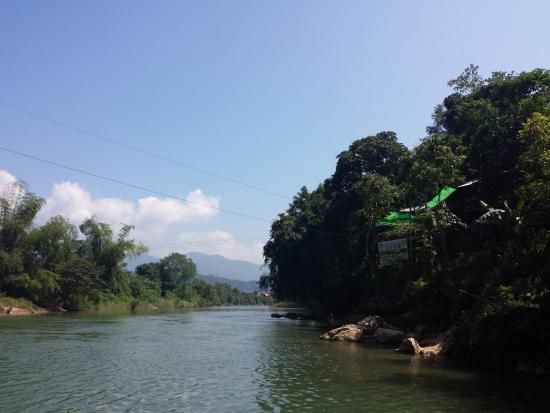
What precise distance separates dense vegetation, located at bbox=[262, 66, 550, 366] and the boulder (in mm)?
1759

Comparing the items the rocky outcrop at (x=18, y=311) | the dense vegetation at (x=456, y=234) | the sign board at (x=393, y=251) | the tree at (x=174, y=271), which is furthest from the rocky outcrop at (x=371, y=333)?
the tree at (x=174, y=271)

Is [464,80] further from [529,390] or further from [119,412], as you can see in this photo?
[119,412]

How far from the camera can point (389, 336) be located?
95.6ft

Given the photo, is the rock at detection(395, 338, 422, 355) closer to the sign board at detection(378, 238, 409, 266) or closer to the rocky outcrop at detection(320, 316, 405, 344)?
the rocky outcrop at detection(320, 316, 405, 344)

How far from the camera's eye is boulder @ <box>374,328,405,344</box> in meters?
29.1

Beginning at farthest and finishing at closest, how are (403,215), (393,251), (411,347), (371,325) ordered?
1. (403,215)
2. (393,251)
3. (371,325)
4. (411,347)

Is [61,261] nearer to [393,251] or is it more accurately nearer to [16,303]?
[16,303]

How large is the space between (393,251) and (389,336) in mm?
8751

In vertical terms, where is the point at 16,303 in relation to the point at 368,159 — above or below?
below

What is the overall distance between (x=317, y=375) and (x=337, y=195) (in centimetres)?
3771

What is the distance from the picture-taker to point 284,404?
1413cm

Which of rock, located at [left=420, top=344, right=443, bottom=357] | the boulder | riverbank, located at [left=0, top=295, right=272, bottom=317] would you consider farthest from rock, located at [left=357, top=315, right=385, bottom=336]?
riverbank, located at [left=0, top=295, right=272, bottom=317]

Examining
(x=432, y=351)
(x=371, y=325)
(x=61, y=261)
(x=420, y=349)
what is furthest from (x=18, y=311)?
(x=432, y=351)

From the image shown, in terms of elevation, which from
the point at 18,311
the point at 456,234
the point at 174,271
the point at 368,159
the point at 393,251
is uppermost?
the point at 368,159
